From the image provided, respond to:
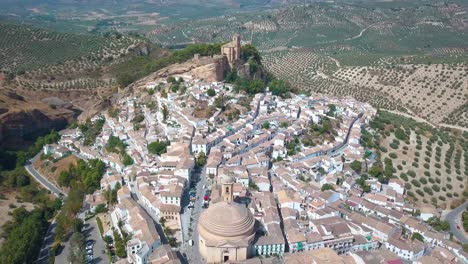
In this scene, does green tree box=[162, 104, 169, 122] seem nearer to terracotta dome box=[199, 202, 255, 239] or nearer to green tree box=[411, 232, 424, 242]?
terracotta dome box=[199, 202, 255, 239]

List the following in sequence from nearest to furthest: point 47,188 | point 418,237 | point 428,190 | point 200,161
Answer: point 418,237, point 200,161, point 428,190, point 47,188

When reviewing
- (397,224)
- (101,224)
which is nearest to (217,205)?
(101,224)

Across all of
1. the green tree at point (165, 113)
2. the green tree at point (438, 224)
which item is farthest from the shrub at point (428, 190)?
the green tree at point (165, 113)

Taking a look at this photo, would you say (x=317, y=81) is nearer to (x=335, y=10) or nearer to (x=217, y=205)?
(x=217, y=205)

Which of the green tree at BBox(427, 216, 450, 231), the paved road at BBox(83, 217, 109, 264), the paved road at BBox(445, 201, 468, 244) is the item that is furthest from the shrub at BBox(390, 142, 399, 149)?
the paved road at BBox(83, 217, 109, 264)

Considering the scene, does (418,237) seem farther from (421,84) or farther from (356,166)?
(421,84)

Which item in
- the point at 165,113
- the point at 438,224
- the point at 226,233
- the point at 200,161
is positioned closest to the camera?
the point at 226,233

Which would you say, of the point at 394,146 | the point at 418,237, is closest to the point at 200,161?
the point at 418,237

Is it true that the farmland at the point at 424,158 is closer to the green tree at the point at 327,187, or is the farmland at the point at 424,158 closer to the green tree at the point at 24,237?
the green tree at the point at 327,187
